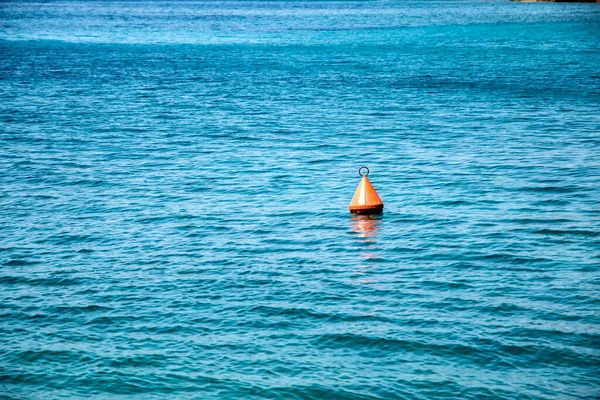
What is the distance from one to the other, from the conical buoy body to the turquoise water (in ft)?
1.45

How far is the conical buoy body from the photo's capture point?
85.3 ft

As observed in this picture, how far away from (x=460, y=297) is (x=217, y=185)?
13.8m

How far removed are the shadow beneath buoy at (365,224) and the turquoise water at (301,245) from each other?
0.46 feet

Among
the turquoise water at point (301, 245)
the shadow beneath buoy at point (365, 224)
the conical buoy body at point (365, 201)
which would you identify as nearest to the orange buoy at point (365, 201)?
the conical buoy body at point (365, 201)

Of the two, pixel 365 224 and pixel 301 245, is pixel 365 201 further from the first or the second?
pixel 301 245

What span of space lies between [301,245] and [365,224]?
284 centimetres

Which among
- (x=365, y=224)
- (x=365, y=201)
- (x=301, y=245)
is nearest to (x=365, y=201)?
(x=365, y=201)

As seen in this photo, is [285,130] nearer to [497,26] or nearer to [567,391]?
[567,391]

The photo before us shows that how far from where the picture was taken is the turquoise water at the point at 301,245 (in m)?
15.9

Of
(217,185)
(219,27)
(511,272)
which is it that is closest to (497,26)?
(219,27)

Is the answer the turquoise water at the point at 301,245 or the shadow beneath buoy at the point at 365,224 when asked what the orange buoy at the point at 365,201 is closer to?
the shadow beneath buoy at the point at 365,224

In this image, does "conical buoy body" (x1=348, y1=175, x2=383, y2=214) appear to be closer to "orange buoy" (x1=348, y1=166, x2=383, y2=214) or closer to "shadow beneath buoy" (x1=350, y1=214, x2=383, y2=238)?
"orange buoy" (x1=348, y1=166, x2=383, y2=214)

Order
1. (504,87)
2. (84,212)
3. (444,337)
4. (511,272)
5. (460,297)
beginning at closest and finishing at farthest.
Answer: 1. (444,337)
2. (460,297)
3. (511,272)
4. (84,212)
5. (504,87)

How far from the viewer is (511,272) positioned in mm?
20703
